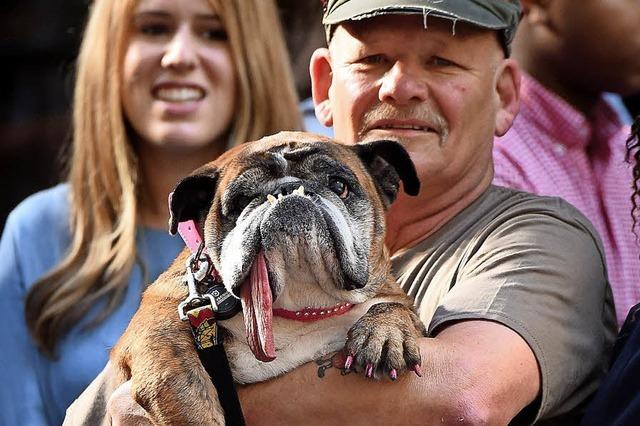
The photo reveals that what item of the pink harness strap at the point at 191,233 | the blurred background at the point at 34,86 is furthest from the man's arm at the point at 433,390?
the blurred background at the point at 34,86

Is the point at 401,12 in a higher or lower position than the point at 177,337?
higher

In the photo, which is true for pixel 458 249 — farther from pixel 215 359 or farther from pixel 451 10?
pixel 215 359

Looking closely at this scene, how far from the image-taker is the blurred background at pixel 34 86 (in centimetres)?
595

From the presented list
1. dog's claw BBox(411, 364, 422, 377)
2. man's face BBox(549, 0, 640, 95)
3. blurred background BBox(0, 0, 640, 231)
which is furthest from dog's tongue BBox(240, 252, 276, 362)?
blurred background BBox(0, 0, 640, 231)

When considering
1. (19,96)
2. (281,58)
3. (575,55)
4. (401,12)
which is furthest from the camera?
(19,96)

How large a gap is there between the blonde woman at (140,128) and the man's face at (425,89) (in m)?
0.96

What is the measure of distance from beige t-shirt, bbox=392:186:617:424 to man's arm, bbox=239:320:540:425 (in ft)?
0.22

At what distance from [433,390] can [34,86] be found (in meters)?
3.83

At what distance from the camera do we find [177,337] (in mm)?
2852

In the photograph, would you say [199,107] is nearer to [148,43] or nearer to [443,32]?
[148,43]

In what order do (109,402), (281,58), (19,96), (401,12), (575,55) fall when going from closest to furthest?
(109,402) → (401,12) → (575,55) → (281,58) → (19,96)

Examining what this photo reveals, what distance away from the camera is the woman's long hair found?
4258 millimetres

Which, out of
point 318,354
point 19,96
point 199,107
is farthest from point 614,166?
point 19,96

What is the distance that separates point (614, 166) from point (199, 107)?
151cm
